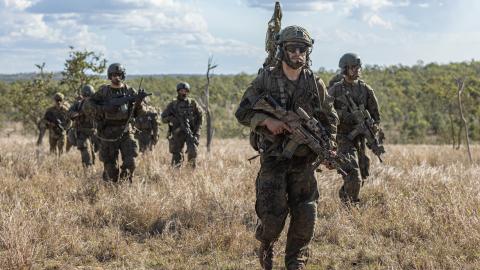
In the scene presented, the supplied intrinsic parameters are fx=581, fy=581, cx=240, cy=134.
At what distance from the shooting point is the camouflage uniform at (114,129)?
8.60 metres

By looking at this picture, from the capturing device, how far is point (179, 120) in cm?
1170

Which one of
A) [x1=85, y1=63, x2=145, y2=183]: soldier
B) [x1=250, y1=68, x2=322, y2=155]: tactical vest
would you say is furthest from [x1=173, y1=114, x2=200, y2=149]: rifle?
[x1=250, y1=68, x2=322, y2=155]: tactical vest

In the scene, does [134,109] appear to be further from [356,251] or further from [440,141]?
[440,141]

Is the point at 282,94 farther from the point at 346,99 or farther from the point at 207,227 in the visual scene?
the point at 346,99

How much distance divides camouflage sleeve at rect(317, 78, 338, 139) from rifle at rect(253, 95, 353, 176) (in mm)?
277

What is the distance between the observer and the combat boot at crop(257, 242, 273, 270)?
16.7ft

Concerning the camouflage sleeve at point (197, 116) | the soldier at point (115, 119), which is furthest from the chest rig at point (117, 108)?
the camouflage sleeve at point (197, 116)

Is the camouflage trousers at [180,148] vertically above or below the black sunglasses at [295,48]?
below

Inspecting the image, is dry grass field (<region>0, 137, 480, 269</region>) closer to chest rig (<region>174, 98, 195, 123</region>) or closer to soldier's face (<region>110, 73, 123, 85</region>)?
soldier's face (<region>110, 73, 123, 85</region>)

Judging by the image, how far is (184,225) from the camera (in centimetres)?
667

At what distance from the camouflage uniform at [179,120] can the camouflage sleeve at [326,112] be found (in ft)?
22.5

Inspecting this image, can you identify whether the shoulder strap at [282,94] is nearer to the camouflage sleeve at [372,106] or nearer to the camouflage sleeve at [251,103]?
the camouflage sleeve at [251,103]

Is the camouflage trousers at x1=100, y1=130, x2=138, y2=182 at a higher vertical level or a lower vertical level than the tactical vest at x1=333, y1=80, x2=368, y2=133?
lower

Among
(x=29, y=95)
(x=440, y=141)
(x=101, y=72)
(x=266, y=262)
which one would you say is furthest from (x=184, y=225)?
(x=440, y=141)
